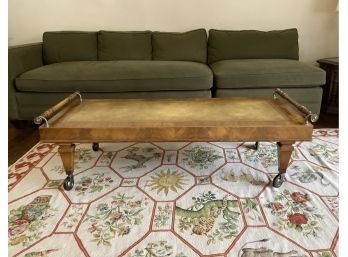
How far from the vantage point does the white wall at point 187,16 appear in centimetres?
286

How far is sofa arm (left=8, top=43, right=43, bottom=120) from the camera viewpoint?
87.9 inches

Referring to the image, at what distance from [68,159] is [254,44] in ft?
6.94

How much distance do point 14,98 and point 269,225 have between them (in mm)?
2186

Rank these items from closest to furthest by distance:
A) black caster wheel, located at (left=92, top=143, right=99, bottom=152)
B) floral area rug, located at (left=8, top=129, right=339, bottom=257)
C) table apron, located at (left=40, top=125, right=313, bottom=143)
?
floral area rug, located at (left=8, top=129, right=339, bottom=257) < table apron, located at (left=40, top=125, right=313, bottom=143) < black caster wheel, located at (left=92, top=143, right=99, bottom=152)

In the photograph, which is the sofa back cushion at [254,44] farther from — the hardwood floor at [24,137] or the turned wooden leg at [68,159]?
the turned wooden leg at [68,159]

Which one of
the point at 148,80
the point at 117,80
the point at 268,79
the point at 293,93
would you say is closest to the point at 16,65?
the point at 117,80

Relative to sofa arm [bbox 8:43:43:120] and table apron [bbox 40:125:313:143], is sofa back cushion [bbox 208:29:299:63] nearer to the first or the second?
table apron [bbox 40:125:313:143]

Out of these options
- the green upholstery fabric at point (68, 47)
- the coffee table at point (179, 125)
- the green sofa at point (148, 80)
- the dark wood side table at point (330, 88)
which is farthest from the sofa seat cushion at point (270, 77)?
the green upholstery fabric at point (68, 47)

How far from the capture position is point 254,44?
269 centimetres

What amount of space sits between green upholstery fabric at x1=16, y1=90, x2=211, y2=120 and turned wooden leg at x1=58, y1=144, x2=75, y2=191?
0.97 metres

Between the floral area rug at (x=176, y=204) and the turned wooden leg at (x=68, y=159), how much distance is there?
1.8 inches

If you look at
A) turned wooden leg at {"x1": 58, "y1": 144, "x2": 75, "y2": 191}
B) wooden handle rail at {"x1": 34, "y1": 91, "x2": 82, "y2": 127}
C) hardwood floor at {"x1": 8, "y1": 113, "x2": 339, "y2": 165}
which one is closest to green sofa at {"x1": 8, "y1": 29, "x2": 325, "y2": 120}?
hardwood floor at {"x1": 8, "y1": 113, "x2": 339, "y2": 165}

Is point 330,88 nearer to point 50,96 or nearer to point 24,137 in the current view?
point 50,96
